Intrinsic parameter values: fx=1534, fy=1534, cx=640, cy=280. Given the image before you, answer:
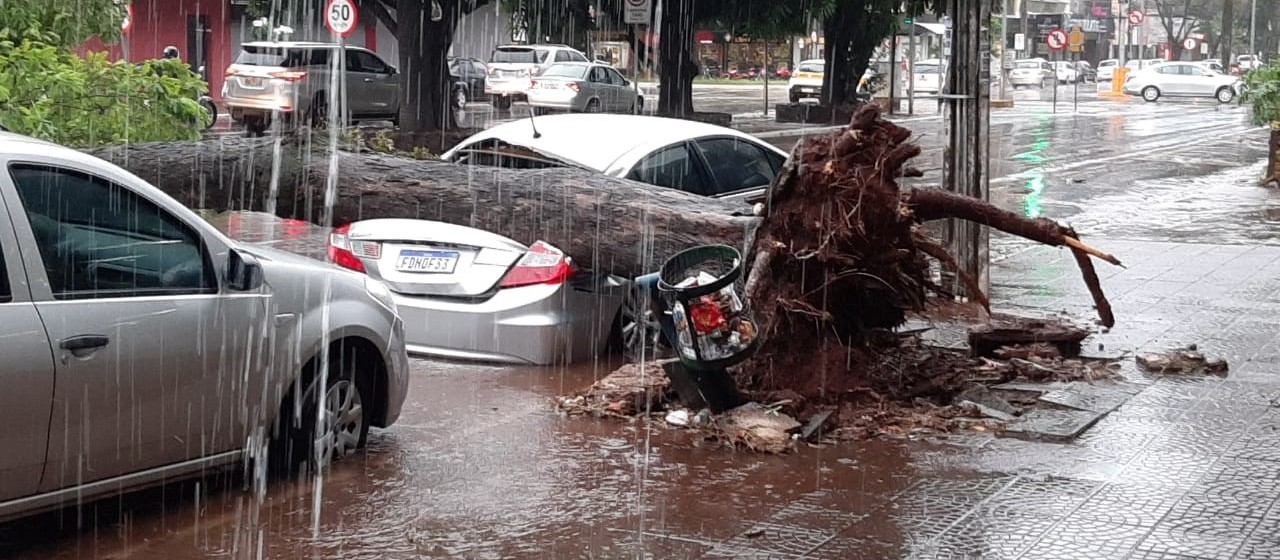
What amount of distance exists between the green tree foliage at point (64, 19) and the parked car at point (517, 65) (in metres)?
24.7

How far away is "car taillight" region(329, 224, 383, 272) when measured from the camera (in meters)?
8.84

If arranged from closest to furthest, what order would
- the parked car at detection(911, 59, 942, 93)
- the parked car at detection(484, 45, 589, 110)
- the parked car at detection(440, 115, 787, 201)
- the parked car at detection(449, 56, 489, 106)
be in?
the parked car at detection(440, 115, 787, 201), the parked car at detection(484, 45, 589, 110), the parked car at detection(449, 56, 489, 106), the parked car at detection(911, 59, 942, 93)

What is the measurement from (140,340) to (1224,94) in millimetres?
59053

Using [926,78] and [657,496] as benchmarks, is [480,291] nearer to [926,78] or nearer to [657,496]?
[657,496]

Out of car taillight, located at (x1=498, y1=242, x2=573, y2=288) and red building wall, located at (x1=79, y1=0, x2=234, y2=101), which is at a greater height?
red building wall, located at (x1=79, y1=0, x2=234, y2=101)

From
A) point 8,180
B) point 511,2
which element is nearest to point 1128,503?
point 8,180

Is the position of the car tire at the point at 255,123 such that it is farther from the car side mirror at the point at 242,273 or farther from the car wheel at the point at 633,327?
the car side mirror at the point at 242,273

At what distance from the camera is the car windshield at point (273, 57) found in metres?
29.8

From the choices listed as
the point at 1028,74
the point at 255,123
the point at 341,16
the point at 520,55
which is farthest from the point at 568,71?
the point at 1028,74

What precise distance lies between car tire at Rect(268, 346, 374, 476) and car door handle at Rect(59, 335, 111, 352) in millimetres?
1034

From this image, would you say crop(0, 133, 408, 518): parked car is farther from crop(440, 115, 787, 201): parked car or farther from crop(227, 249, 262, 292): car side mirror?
crop(440, 115, 787, 201): parked car

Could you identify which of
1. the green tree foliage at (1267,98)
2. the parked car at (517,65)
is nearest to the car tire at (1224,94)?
the parked car at (517,65)

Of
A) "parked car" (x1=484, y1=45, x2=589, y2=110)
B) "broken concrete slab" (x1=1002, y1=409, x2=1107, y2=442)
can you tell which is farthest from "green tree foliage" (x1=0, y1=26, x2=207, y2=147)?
"parked car" (x1=484, y1=45, x2=589, y2=110)

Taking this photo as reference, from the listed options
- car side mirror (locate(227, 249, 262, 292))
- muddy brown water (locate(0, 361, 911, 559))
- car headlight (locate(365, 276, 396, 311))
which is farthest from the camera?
car headlight (locate(365, 276, 396, 311))
